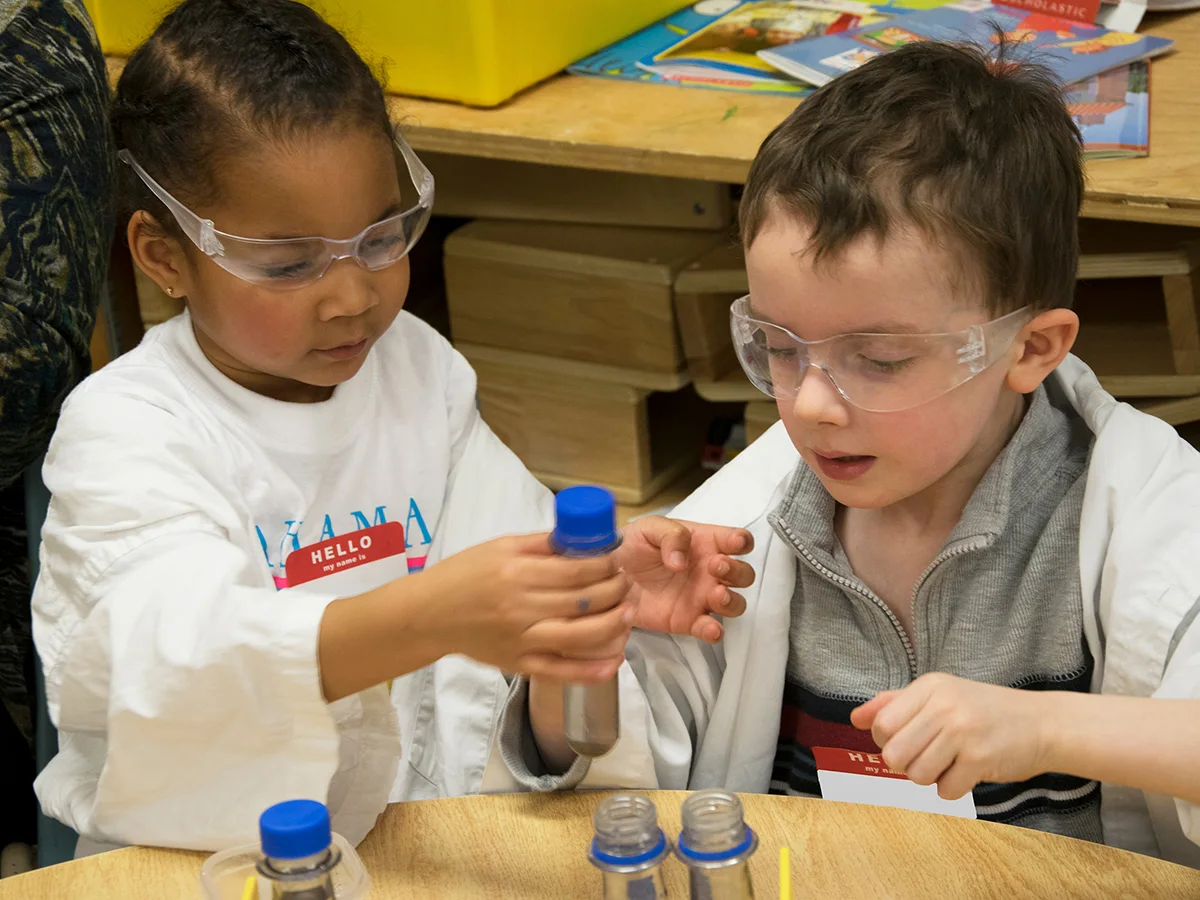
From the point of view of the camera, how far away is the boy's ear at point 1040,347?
1.16 m

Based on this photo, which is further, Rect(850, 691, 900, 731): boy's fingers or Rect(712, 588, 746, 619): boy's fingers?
Rect(712, 588, 746, 619): boy's fingers

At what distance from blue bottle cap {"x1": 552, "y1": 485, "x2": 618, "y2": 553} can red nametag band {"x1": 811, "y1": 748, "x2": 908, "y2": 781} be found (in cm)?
48

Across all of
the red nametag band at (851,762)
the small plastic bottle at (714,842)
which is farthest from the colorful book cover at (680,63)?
the small plastic bottle at (714,842)

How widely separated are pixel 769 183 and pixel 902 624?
1.43 feet

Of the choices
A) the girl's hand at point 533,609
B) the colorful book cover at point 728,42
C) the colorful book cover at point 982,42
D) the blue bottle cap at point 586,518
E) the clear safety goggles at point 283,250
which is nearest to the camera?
the blue bottle cap at point 586,518

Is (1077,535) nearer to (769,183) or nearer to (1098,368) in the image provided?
(769,183)

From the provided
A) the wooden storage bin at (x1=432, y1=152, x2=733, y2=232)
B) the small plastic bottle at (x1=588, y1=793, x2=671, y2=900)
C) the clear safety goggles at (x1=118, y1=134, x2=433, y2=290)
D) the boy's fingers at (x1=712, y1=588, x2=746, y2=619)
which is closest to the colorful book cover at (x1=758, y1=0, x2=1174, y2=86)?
the wooden storage bin at (x1=432, y1=152, x2=733, y2=232)

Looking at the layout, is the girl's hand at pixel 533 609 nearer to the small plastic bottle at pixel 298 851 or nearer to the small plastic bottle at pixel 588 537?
the small plastic bottle at pixel 588 537

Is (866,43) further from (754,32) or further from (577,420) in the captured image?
(577,420)

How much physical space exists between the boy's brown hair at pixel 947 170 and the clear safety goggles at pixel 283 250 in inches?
14.8

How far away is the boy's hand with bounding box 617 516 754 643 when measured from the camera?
4.10 feet

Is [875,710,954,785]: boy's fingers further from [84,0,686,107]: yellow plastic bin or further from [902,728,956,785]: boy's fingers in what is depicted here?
[84,0,686,107]: yellow plastic bin

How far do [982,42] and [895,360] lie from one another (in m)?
1.05

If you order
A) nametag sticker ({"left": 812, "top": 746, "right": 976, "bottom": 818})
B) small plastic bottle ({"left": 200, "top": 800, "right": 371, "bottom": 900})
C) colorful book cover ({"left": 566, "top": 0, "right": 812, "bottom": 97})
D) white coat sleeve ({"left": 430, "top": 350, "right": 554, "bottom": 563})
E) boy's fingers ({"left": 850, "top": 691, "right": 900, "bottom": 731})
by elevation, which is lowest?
nametag sticker ({"left": 812, "top": 746, "right": 976, "bottom": 818})
